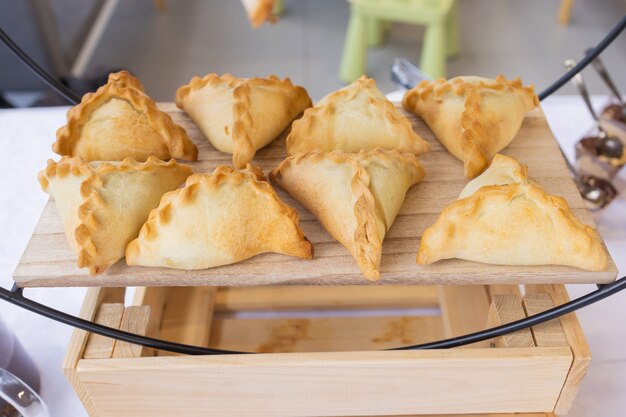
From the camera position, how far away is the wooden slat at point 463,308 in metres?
0.96

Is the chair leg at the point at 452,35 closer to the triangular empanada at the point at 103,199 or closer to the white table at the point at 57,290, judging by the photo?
the white table at the point at 57,290

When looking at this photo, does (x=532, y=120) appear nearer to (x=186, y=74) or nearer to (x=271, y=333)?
(x=271, y=333)

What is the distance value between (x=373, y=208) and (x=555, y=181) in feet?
0.92

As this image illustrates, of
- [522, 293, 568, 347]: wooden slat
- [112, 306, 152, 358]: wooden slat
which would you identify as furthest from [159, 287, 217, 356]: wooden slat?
[522, 293, 568, 347]: wooden slat

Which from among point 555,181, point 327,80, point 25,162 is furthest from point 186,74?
point 555,181

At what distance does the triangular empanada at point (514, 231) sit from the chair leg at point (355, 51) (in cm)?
184

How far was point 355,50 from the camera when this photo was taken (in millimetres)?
2527

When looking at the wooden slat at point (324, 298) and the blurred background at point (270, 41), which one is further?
the blurred background at point (270, 41)

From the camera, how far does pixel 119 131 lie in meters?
0.81

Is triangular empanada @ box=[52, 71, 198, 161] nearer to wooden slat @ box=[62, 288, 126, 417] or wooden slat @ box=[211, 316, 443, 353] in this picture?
wooden slat @ box=[62, 288, 126, 417]

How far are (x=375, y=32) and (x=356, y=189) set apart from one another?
2.29 metres

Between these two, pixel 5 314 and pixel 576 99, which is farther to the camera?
pixel 576 99

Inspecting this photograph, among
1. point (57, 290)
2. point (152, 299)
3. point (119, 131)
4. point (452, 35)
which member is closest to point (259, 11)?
point (119, 131)

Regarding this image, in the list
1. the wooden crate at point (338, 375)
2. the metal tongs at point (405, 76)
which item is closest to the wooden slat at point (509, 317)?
the wooden crate at point (338, 375)
